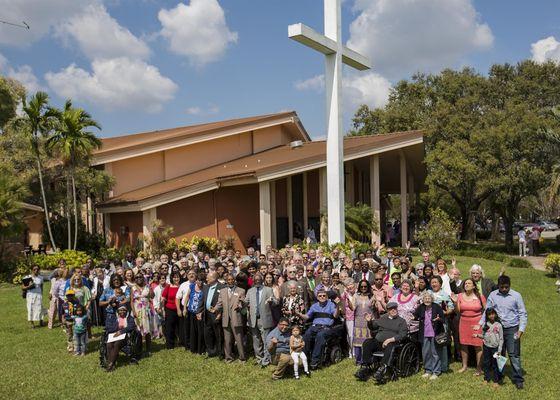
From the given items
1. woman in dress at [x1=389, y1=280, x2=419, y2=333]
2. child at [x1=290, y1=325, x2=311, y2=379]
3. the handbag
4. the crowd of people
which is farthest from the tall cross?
the handbag

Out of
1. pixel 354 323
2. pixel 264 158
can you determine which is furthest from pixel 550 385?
pixel 264 158

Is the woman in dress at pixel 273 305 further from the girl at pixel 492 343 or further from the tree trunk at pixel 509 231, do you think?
the tree trunk at pixel 509 231

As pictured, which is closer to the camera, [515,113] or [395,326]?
[395,326]

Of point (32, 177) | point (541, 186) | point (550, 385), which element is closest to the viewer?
point (550, 385)

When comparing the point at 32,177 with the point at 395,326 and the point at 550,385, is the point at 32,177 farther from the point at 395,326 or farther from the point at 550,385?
the point at 550,385

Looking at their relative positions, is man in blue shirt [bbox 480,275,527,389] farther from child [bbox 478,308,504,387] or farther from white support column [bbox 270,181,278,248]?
white support column [bbox 270,181,278,248]

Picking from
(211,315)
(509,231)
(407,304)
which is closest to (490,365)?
(407,304)

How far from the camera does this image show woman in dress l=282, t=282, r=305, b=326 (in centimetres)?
838

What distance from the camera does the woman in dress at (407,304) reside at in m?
7.79

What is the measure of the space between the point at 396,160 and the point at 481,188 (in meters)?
4.51

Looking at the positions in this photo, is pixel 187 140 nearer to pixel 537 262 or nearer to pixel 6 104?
pixel 6 104

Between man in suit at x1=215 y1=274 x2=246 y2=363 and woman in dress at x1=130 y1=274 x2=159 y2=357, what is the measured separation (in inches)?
60.2

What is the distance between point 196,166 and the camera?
25.5 m

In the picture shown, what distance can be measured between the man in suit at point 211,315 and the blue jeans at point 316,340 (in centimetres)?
170
